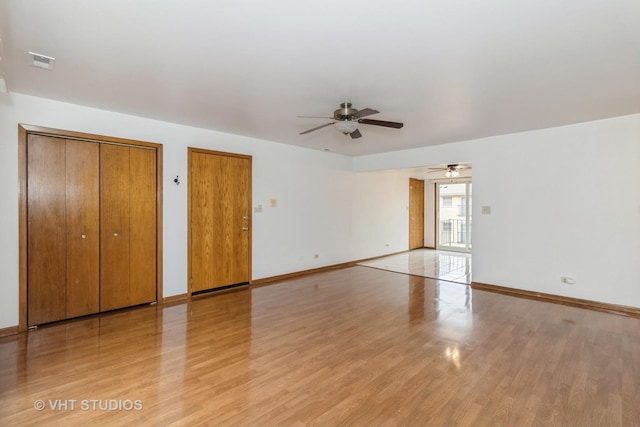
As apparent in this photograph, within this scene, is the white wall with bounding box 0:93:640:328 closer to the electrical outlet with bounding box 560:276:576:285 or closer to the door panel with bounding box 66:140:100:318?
the electrical outlet with bounding box 560:276:576:285

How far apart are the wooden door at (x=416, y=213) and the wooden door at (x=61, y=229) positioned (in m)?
7.99

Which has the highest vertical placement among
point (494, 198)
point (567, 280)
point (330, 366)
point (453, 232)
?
point (494, 198)

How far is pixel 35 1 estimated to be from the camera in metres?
1.82

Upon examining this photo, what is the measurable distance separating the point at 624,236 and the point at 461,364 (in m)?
Answer: 3.24

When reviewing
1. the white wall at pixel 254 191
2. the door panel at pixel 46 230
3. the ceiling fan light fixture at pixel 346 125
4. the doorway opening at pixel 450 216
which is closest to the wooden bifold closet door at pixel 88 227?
the door panel at pixel 46 230

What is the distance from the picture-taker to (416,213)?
32.4ft

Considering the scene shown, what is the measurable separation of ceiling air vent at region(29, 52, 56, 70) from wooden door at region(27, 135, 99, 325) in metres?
1.20

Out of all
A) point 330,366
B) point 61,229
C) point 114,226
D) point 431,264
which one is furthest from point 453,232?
point 61,229

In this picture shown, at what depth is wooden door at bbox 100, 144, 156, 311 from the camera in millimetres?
3883

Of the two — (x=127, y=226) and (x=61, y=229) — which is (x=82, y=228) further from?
(x=127, y=226)

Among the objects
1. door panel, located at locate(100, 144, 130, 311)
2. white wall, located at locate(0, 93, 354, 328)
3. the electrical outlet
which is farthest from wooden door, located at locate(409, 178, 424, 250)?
door panel, located at locate(100, 144, 130, 311)

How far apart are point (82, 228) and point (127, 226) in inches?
18.4

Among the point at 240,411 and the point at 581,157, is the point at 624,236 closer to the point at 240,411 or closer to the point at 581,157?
the point at 581,157

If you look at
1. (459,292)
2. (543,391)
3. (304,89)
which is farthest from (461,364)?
(304,89)
